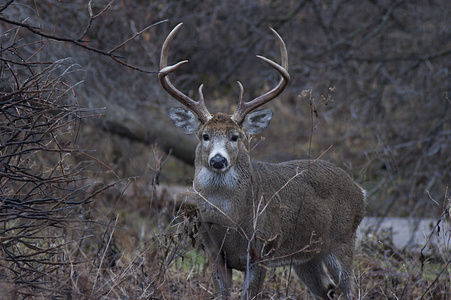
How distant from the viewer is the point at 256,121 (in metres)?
5.97

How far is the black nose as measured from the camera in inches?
205

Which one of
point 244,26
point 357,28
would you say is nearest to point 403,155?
point 357,28

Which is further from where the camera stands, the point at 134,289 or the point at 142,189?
the point at 142,189

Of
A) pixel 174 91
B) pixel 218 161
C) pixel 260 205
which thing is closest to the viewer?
pixel 218 161

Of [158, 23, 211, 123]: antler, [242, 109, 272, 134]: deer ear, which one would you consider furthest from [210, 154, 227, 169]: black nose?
[242, 109, 272, 134]: deer ear

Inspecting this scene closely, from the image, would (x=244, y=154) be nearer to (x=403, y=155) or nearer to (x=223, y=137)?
(x=223, y=137)

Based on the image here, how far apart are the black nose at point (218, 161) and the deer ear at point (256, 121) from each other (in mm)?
735

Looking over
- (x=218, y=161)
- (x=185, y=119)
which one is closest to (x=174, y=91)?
(x=185, y=119)

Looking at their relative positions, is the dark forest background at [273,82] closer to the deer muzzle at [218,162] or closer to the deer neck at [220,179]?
the deer neck at [220,179]

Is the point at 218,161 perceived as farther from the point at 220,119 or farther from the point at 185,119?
the point at 185,119

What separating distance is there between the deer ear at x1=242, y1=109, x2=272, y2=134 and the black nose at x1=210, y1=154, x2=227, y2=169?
2.41ft

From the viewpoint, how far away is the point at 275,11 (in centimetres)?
1141

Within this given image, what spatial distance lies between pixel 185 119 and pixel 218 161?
0.85 meters

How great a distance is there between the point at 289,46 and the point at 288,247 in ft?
21.4
